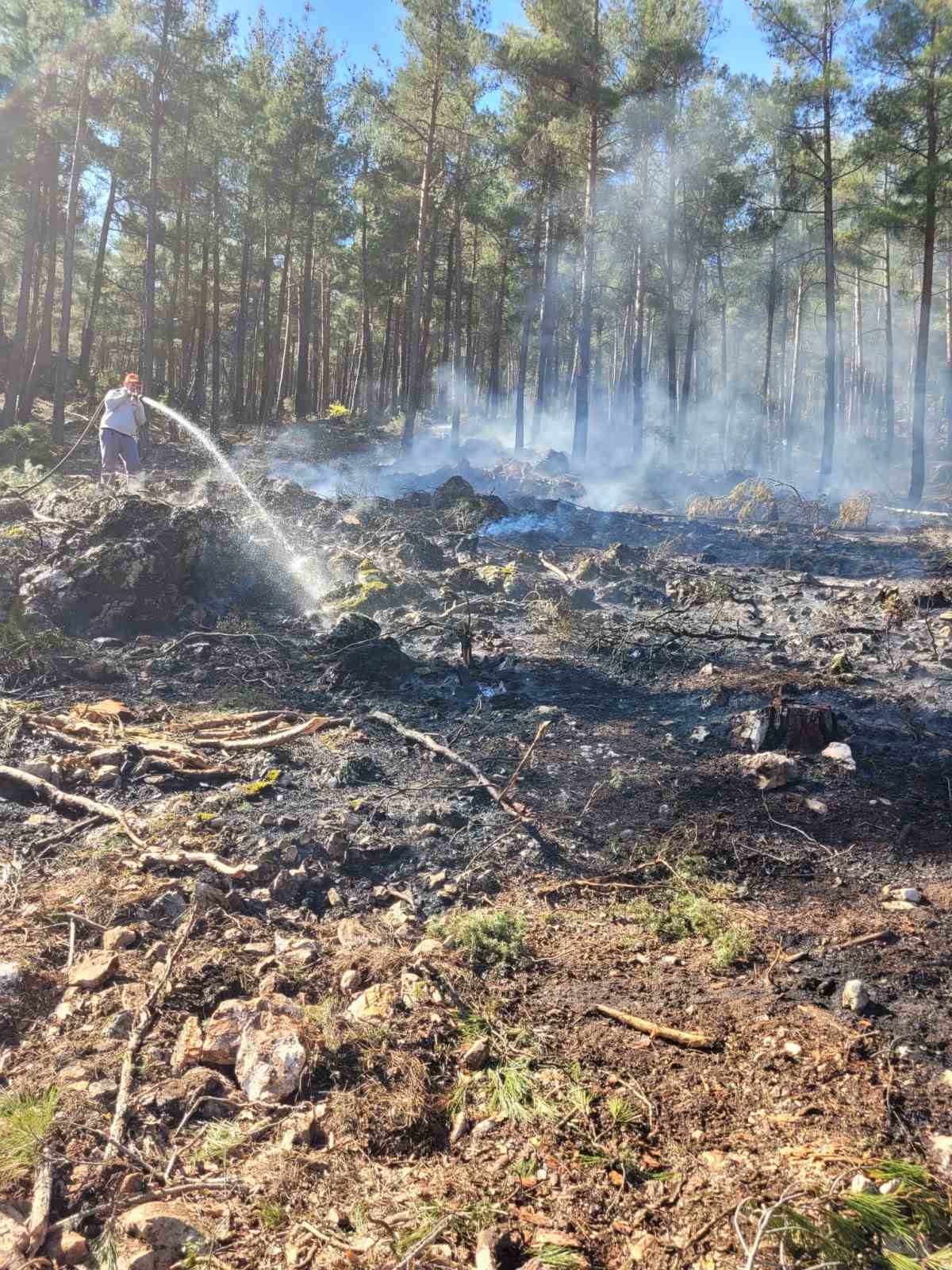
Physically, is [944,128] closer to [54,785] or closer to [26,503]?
[26,503]

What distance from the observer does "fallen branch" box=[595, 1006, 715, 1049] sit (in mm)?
2625

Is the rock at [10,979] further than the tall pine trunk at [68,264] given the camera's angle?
No

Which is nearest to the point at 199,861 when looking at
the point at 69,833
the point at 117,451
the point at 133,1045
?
the point at 69,833

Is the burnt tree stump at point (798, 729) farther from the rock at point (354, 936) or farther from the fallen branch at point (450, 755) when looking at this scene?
the rock at point (354, 936)

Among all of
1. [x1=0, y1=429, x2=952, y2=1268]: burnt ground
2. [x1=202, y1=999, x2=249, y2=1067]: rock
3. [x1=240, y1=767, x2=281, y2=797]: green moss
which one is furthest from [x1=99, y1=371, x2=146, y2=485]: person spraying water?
[x1=202, y1=999, x2=249, y2=1067]: rock

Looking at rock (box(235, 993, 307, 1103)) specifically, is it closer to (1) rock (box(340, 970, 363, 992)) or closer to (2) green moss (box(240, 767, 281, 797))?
(1) rock (box(340, 970, 363, 992))

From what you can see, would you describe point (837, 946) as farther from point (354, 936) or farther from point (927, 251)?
point (927, 251)

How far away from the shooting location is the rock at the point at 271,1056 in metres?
2.46

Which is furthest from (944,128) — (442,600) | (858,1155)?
(858,1155)

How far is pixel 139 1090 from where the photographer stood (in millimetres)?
2430

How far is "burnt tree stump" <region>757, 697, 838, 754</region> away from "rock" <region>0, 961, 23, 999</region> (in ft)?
15.3

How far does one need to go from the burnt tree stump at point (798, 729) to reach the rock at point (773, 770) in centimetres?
33

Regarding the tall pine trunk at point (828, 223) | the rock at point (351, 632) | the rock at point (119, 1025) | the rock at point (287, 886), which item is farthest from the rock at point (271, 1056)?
the tall pine trunk at point (828, 223)

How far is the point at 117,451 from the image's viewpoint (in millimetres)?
11844
